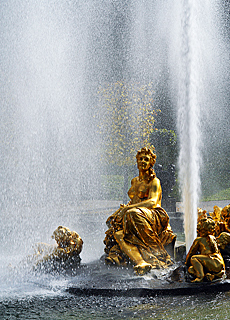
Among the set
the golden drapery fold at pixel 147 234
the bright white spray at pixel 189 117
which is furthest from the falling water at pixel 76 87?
the golden drapery fold at pixel 147 234

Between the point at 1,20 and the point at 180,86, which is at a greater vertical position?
the point at 1,20

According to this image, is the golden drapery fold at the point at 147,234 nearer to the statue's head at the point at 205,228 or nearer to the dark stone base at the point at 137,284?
the dark stone base at the point at 137,284

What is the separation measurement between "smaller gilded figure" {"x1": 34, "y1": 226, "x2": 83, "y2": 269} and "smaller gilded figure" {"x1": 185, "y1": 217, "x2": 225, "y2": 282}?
5.41 ft

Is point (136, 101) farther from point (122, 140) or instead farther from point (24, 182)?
point (24, 182)

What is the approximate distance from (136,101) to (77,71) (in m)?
3.97

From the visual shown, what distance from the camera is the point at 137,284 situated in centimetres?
407

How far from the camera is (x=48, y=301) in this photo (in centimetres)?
380

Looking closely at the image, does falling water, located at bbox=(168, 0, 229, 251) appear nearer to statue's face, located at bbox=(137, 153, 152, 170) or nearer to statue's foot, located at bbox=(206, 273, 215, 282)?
statue's face, located at bbox=(137, 153, 152, 170)

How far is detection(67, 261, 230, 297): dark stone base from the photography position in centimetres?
391

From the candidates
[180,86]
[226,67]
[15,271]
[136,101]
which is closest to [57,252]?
[15,271]

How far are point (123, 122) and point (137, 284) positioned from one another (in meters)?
12.7

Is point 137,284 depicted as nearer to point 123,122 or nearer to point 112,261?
point 112,261

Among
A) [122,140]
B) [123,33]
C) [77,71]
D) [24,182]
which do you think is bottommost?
[24,182]

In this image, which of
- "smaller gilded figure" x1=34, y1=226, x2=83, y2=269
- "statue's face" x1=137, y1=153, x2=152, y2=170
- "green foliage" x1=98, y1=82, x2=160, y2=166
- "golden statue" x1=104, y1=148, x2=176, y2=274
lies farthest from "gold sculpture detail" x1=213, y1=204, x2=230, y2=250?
"green foliage" x1=98, y1=82, x2=160, y2=166
